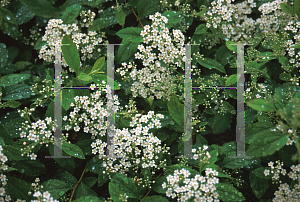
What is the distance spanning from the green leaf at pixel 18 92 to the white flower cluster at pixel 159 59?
95 cm

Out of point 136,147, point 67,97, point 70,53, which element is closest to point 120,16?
point 70,53

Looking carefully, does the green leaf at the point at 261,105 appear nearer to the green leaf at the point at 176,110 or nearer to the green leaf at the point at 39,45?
the green leaf at the point at 176,110

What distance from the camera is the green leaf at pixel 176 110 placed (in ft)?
8.52

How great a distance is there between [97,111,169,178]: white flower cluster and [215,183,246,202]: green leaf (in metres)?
0.51

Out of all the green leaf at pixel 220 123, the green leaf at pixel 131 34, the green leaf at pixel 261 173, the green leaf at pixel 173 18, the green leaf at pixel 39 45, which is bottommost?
the green leaf at pixel 261 173

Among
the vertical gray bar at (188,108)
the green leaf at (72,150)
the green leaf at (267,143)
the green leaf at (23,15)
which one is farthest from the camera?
the green leaf at (23,15)

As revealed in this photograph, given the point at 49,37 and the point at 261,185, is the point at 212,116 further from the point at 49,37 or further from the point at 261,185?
the point at 49,37

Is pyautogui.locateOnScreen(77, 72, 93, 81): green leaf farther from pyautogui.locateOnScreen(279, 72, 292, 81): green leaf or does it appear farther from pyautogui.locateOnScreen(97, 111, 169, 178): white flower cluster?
pyautogui.locateOnScreen(279, 72, 292, 81): green leaf

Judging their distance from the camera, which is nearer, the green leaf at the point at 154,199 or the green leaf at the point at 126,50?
the green leaf at the point at 154,199

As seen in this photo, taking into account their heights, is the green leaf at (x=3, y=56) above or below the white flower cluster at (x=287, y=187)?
above

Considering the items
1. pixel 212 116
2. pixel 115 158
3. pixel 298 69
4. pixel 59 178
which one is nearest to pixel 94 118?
pixel 115 158

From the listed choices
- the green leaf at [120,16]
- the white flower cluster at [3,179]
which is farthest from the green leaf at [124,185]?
the green leaf at [120,16]

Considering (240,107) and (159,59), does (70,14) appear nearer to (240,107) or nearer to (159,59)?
(159,59)

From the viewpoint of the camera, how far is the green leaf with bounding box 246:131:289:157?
6.56 ft
